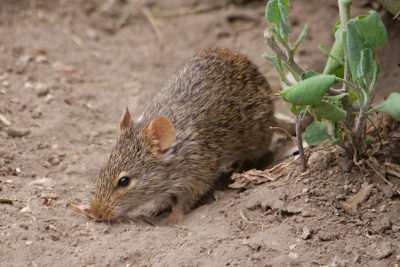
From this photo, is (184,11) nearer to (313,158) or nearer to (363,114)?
(313,158)

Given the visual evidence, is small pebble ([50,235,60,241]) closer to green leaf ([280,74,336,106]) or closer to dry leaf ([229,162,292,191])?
dry leaf ([229,162,292,191])

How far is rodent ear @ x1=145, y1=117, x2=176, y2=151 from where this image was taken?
17.0 ft

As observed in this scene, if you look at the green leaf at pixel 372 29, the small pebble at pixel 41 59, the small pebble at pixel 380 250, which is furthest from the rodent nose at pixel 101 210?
the small pebble at pixel 41 59

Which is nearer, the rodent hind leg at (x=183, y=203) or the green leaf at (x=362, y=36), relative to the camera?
the green leaf at (x=362, y=36)

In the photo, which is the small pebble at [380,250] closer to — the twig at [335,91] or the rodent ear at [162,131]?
the twig at [335,91]

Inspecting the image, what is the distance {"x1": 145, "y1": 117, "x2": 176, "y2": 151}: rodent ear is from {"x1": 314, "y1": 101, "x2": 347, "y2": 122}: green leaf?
1.65m

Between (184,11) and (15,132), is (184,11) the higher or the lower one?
the higher one

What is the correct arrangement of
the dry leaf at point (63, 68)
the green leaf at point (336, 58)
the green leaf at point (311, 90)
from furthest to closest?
1. the dry leaf at point (63, 68)
2. the green leaf at point (336, 58)
3. the green leaf at point (311, 90)

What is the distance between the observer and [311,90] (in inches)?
142

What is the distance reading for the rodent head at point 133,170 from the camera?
17.0ft

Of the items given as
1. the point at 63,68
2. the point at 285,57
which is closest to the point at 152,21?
the point at 63,68

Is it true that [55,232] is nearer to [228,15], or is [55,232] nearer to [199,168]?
[199,168]

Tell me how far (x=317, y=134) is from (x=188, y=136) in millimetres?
1619

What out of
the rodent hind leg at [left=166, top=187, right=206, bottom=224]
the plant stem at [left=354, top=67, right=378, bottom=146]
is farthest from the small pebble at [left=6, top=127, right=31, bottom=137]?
the plant stem at [left=354, top=67, right=378, bottom=146]
